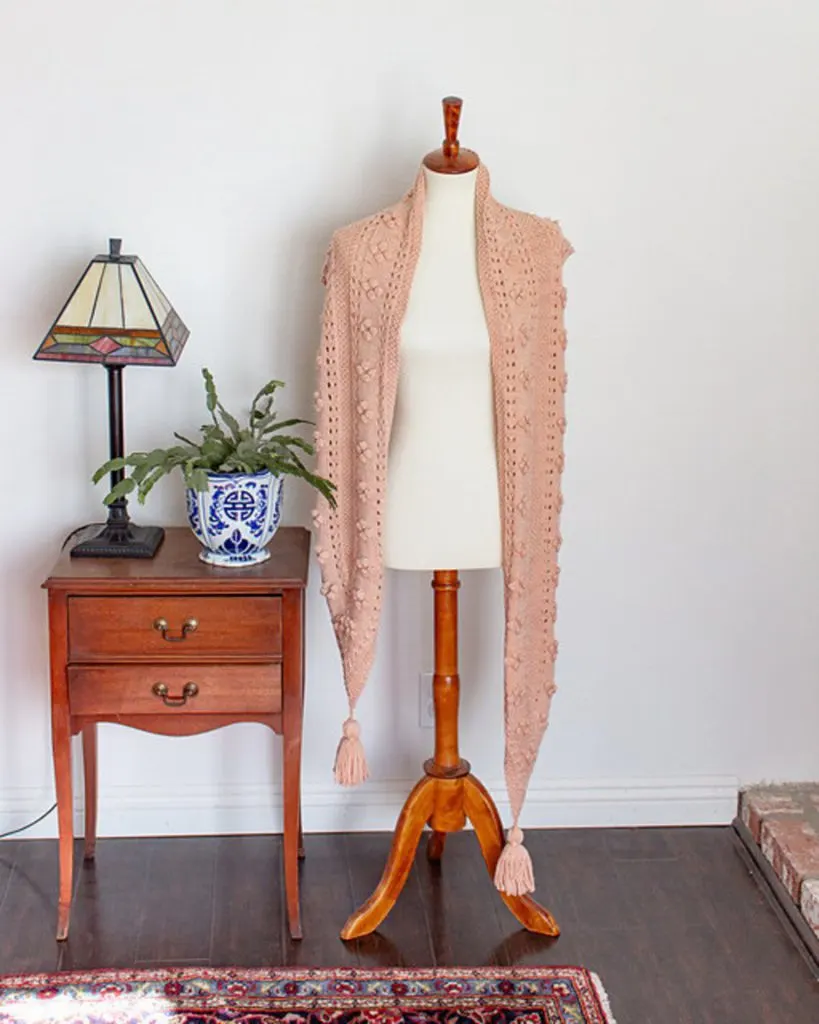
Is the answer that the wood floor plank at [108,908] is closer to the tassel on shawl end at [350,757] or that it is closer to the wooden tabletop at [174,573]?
the tassel on shawl end at [350,757]

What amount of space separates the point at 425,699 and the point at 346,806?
29cm

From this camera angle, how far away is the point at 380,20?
2.76 m

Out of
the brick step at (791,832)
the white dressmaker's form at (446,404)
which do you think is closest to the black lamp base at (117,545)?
the white dressmaker's form at (446,404)

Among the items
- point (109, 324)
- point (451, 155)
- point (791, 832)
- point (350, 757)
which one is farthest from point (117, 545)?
point (791, 832)

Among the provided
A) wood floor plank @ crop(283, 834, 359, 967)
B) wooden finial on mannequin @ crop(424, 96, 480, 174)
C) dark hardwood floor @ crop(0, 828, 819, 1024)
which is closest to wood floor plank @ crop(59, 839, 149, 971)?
dark hardwood floor @ crop(0, 828, 819, 1024)

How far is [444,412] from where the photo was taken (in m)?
2.49

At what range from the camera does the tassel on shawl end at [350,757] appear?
8.78ft

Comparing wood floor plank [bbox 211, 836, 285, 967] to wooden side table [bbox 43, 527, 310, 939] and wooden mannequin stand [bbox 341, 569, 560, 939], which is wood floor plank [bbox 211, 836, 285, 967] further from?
wooden side table [bbox 43, 527, 310, 939]

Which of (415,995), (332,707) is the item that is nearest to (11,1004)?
(415,995)

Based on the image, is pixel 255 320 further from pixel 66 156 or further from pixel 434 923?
pixel 434 923

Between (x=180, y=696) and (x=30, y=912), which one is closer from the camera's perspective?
(x=180, y=696)

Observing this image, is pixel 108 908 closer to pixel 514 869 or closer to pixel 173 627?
pixel 173 627

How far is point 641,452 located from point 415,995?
1188mm

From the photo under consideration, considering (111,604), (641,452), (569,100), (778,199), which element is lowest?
(111,604)
